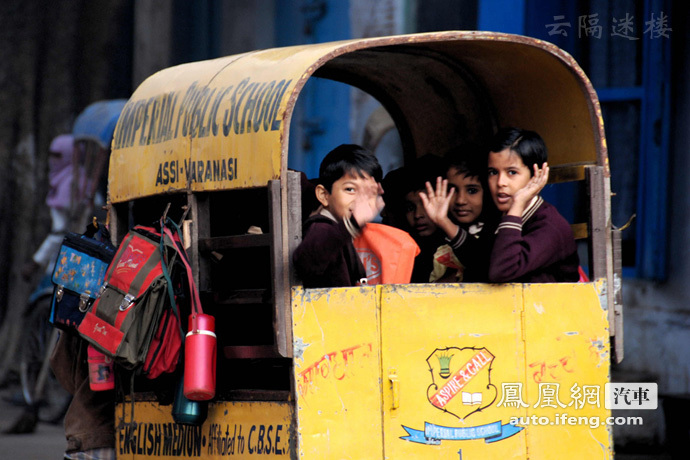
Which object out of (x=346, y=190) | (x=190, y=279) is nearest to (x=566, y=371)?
(x=346, y=190)

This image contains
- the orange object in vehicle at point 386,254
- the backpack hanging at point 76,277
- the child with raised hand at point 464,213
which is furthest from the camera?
the backpack hanging at point 76,277

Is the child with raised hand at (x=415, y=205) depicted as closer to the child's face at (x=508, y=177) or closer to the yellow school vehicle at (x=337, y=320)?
the child's face at (x=508, y=177)

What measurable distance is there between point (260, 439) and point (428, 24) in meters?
4.58

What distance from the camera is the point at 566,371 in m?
4.21

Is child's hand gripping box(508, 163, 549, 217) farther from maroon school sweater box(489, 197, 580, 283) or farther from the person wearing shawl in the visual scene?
the person wearing shawl

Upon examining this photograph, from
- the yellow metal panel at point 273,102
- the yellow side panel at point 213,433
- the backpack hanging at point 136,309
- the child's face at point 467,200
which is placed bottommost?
the yellow side panel at point 213,433

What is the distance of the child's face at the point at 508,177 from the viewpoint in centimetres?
450

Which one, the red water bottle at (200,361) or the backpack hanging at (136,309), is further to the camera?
the backpack hanging at (136,309)

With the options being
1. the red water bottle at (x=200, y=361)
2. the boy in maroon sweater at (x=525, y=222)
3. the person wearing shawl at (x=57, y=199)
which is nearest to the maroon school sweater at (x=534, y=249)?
the boy in maroon sweater at (x=525, y=222)

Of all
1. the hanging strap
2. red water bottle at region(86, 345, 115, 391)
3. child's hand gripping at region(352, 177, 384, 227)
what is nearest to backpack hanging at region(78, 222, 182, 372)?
the hanging strap

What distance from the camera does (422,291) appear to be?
4.02 metres

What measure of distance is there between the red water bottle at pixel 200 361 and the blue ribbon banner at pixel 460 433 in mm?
823

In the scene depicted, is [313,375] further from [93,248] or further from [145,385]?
[93,248]

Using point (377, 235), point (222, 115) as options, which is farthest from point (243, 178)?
point (377, 235)
